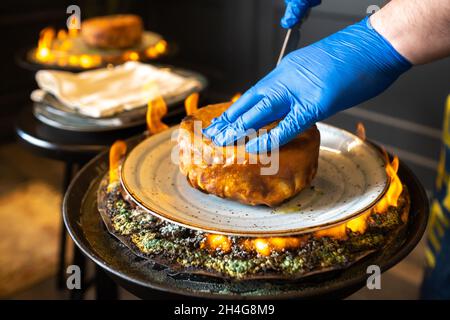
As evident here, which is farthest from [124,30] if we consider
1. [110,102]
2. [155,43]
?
[110,102]

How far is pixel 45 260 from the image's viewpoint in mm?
2324

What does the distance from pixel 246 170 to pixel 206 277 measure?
22 centimetres

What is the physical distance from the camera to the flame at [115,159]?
1096 mm

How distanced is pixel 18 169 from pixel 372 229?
280cm

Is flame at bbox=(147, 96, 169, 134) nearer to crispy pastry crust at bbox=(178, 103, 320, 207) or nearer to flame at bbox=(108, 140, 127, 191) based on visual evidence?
flame at bbox=(108, 140, 127, 191)

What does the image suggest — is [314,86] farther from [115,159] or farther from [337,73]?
[115,159]

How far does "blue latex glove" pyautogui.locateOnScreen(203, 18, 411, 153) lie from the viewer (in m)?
0.96

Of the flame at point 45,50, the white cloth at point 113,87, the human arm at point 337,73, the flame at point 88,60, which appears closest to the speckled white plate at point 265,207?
the human arm at point 337,73

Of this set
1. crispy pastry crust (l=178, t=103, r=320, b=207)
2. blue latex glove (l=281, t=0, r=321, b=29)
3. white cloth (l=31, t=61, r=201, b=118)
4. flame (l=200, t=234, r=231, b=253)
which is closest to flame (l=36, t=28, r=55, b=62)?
white cloth (l=31, t=61, r=201, b=118)

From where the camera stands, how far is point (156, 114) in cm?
148

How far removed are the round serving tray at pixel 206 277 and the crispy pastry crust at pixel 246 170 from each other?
0.60 feet

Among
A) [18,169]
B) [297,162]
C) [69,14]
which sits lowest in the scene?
[18,169]

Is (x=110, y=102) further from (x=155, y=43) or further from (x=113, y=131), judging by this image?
(x=155, y=43)
